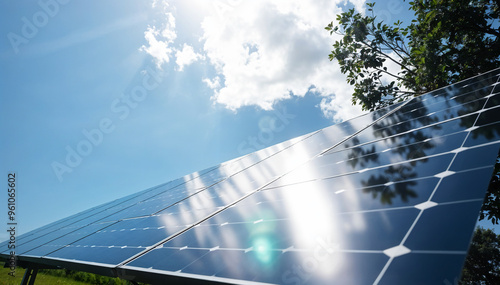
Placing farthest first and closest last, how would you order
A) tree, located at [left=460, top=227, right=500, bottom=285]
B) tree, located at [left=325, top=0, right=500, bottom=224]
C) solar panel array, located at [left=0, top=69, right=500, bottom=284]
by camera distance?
tree, located at [left=460, top=227, right=500, bottom=285], tree, located at [left=325, top=0, right=500, bottom=224], solar panel array, located at [left=0, top=69, right=500, bottom=284]

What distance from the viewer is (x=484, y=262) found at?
26656 millimetres

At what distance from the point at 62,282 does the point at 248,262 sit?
14.5m

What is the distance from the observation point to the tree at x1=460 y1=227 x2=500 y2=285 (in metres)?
24.9

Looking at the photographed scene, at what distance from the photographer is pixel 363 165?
4.00 meters

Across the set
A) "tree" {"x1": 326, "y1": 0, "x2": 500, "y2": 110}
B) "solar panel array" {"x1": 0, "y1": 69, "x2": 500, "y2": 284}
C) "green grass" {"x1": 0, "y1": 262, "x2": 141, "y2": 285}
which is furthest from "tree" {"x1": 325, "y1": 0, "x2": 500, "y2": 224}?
"green grass" {"x1": 0, "y1": 262, "x2": 141, "y2": 285}

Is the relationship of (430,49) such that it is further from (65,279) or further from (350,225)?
(65,279)

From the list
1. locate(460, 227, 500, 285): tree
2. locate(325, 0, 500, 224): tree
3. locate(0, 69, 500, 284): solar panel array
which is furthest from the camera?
locate(460, 227, 500, 285): tree

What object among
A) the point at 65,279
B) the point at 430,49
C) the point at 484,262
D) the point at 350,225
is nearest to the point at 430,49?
the point at 430,49

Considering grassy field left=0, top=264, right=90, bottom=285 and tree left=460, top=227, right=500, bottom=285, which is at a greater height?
grassy field left=0, top=264, right=90, bottom=285

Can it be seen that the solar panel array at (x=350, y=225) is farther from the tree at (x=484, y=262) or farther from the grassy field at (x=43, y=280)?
the tree at (x=484, y=262)

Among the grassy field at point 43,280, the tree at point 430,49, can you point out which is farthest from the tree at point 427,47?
the grassy field at point 43,280

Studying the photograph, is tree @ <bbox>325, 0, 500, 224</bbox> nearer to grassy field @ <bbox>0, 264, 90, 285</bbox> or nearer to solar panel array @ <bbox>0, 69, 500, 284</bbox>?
solar panel array @ <bbox>0, 69, 500, 284</bbox>

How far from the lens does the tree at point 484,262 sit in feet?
81.7

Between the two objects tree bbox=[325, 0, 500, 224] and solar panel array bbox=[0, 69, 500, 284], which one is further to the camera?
tree bbox=[325, 0, 500, 224]
